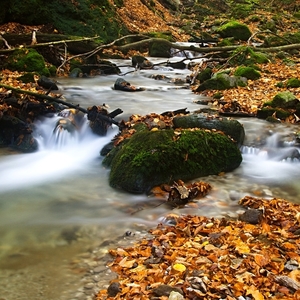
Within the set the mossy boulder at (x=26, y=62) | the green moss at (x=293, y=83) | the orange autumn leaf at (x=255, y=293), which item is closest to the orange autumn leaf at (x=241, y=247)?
the orange autumn leaf at (x=255, y=293)

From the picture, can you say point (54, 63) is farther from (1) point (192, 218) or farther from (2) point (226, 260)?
(2) point (226, 260)

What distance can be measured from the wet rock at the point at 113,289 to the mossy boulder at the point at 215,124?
12.8ft

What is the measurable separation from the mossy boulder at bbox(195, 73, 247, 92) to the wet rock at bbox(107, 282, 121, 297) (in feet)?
27.0

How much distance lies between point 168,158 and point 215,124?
1.55m

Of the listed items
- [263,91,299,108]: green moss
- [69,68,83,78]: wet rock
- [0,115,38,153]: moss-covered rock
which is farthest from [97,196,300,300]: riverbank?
[69,68,83,78]: wet rock

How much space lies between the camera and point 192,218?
4.02 meters

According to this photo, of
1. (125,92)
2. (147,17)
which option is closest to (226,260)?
(125,92)

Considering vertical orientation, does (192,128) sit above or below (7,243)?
above

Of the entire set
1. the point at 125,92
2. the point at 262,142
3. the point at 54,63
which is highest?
the point at 54,63

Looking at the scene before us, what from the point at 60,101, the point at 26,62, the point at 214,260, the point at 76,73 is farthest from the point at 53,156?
the point at 76,73

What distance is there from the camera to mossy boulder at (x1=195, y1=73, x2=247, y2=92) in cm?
1017

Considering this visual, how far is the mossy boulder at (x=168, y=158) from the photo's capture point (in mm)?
4941

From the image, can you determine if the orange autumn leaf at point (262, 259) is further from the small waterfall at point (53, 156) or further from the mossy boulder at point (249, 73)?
the mossy boulder at point (249, 73)

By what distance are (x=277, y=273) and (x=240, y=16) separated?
3094 cm
